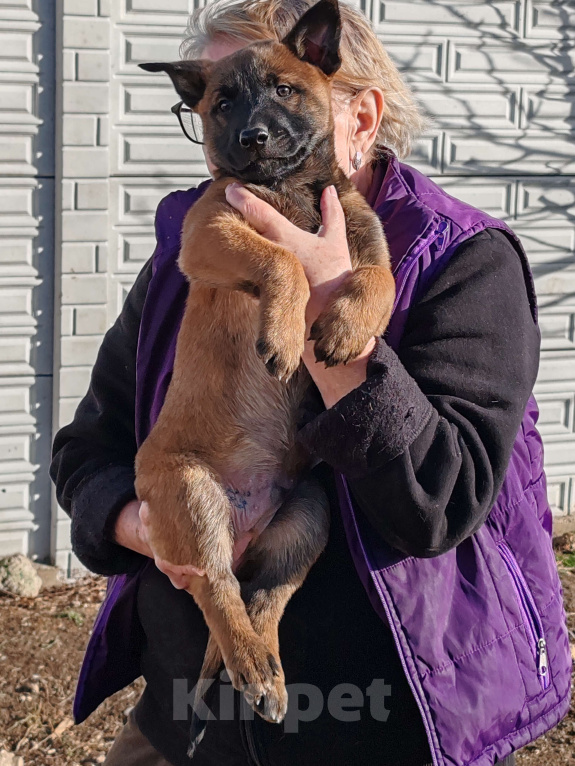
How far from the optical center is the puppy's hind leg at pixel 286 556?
1871mm

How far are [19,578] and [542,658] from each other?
3.65 meters

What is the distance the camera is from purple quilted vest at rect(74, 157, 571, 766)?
1.63 metres

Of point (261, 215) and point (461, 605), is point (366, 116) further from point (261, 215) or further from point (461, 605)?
point (461, 605)

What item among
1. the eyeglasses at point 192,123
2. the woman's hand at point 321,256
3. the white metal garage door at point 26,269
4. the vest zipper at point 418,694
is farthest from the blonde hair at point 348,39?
the white metal garage door at point 26,269

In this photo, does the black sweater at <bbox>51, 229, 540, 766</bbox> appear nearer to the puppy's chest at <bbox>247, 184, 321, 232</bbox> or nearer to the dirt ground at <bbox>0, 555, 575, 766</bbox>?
the puppy's chest at <bbox>247, 184, 321, 232</bbox>

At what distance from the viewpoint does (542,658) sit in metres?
1.77

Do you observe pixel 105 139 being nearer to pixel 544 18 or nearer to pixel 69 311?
pixel 69 311

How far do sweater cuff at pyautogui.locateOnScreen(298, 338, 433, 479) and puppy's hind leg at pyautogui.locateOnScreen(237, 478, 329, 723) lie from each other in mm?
319

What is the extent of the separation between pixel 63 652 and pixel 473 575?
3203 mm

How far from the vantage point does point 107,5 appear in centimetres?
443

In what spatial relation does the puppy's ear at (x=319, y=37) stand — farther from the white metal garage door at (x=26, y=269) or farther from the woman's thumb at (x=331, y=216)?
the white metal garage door at (x=26, y=269)

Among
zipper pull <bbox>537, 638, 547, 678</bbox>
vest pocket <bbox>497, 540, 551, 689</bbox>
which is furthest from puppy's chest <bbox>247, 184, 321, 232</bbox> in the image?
zipper pull <bbox>537, 638, 547, 678</bbox>

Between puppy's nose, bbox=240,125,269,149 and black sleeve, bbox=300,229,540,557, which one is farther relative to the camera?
puppy's nose, bbox=240,125,269,149

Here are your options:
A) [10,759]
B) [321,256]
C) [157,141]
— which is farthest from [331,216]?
[157,141]
